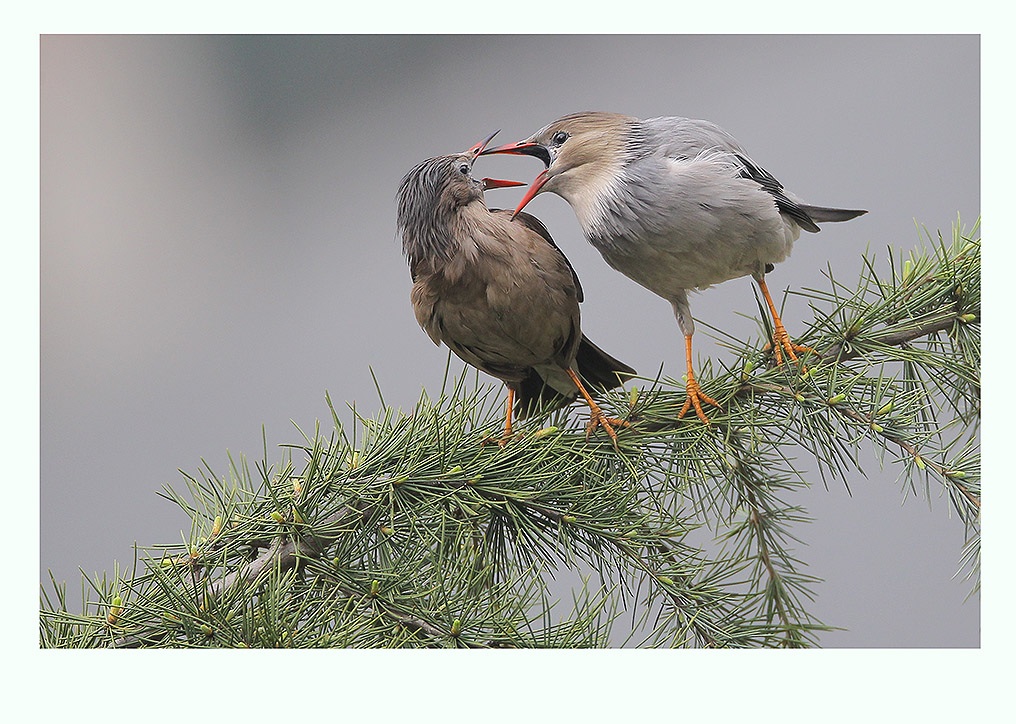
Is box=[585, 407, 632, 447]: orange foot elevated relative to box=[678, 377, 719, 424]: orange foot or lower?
lower

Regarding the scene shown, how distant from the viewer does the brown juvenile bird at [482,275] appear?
1.06 meters

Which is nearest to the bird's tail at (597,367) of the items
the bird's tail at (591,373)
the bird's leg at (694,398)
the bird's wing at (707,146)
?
the bird's tail at (591,373)

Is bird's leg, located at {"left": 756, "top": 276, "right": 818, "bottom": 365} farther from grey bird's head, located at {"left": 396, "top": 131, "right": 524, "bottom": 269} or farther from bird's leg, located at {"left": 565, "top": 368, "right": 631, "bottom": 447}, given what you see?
grey bird's head, located at {"left": 396, "top": 131, "right": 524, "bottom": 269}

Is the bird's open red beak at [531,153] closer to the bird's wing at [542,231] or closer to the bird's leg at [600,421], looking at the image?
the bird's wing at [542,231]

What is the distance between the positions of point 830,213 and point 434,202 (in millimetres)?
441

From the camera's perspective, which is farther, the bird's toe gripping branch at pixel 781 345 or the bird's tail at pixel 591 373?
the bird's tail at pixel 591 373

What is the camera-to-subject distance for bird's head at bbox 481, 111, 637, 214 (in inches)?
40.6

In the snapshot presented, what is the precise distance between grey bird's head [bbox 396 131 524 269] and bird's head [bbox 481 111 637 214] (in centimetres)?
7

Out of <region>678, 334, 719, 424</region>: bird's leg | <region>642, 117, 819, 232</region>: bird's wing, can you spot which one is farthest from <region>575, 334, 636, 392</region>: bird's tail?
<region>642, 117, 819, 232</region>: bird's wing

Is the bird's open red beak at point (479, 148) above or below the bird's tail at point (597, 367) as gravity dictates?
above

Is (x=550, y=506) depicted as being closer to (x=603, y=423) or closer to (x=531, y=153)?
(x=603, y=423)

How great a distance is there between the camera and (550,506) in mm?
993

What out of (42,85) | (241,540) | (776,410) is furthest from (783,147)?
(42,85)

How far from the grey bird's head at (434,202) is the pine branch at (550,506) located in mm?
148
